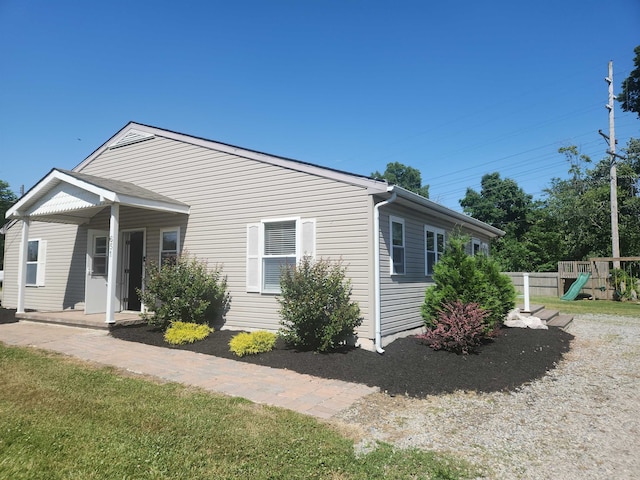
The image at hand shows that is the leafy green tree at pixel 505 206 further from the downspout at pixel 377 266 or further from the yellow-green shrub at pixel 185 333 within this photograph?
the yellow-green shrub at pixel 185 333

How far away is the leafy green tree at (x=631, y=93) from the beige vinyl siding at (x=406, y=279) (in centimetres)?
2463

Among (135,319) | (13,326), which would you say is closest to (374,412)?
(135,319)

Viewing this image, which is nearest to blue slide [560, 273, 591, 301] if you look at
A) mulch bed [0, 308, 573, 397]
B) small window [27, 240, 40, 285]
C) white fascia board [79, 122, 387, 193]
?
mulch bed [0, 308, 573, 397]

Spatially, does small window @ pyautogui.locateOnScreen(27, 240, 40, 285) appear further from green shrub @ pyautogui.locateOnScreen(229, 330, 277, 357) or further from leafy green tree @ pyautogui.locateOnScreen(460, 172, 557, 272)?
leafy green tree @ pyautogui.locateOnScreen(460, 172, 557, 272)

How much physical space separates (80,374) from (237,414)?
2.79 metres

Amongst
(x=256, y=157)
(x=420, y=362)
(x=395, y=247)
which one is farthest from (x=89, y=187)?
(x=420, y=362)

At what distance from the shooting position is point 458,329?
6.74 m

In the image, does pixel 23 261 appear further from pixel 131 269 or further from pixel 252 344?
pixel 252 344

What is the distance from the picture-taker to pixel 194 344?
25.0 feet

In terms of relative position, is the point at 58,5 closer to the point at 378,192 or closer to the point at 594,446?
the point at 378,192

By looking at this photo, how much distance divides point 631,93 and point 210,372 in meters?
32.1

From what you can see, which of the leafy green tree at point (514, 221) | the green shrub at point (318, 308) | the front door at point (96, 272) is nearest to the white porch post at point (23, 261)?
the front door at point (96, 272)

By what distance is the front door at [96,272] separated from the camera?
401 inches

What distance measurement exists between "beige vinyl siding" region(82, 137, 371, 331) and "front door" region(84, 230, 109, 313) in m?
1.01
